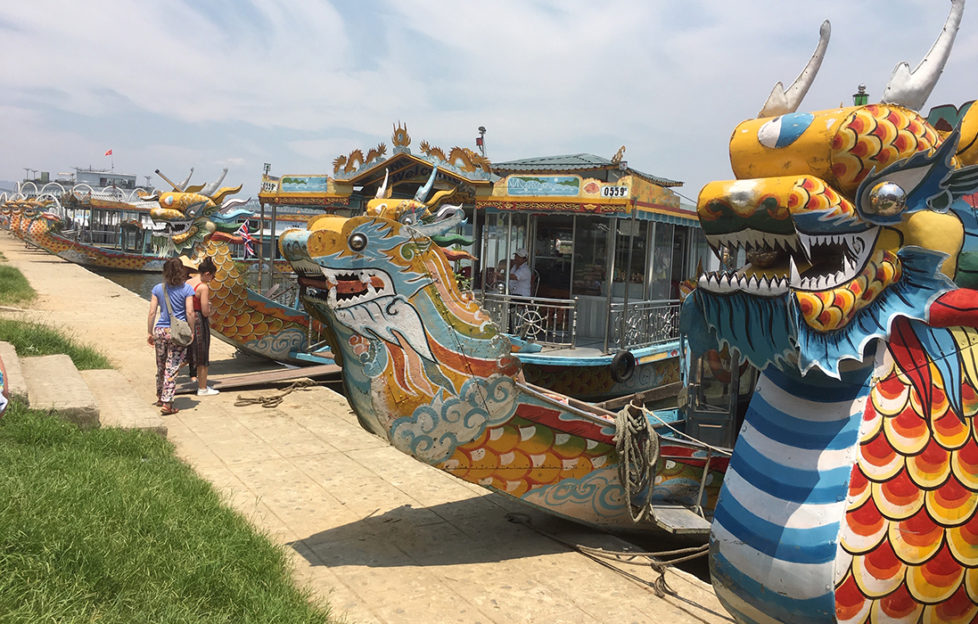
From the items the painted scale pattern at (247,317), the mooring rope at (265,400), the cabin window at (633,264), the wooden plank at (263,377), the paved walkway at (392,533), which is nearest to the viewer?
the paved walkway at (392,533)

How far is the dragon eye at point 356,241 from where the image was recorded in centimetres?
442

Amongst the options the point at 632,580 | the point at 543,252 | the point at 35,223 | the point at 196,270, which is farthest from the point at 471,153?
the point at 35,223

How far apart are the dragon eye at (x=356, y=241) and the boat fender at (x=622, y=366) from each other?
5231 millimetres

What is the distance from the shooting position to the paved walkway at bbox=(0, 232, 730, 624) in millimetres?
4113

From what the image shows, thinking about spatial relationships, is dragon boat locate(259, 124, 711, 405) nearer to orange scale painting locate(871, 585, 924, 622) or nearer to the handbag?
the handbag

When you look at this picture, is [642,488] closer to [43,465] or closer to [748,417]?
[748,417]

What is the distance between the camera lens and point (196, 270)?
990 cm

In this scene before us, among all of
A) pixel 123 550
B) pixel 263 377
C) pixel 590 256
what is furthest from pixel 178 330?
pixel 590 256

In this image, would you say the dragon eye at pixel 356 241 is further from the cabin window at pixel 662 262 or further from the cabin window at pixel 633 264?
the cabin window at pixel 662 262

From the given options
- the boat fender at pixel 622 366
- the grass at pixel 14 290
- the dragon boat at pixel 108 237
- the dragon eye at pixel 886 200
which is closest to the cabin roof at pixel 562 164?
the boat fender at pixel 622 366

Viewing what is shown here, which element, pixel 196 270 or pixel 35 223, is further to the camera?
pixel 35 223

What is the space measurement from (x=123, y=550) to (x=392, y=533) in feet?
6.08

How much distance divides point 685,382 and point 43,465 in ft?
15.0

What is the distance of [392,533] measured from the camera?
499 cm
